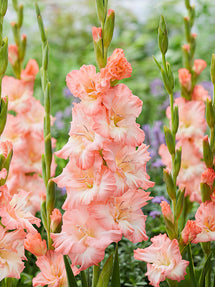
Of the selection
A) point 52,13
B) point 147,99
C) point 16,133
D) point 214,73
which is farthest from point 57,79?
point 214,73

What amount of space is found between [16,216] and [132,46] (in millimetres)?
3371

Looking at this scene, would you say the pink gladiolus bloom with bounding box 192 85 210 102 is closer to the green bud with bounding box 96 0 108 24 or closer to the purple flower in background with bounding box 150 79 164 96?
the green bud with bounding box 96 0 108 24

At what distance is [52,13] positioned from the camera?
479 centimetres

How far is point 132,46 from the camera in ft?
13.3

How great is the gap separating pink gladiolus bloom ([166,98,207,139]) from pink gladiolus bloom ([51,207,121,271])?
57cm

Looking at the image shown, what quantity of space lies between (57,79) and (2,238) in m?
2.61

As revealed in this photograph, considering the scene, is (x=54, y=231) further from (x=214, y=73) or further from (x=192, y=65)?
(x=192, y=65)

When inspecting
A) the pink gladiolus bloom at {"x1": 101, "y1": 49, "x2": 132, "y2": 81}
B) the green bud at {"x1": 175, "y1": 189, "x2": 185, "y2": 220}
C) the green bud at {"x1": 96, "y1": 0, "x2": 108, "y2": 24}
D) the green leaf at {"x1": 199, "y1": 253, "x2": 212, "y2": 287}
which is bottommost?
the green leaf at {"x1": 199, "y1": 253, "x2": 212, "y2": 287}

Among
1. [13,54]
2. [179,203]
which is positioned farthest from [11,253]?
[13,54]

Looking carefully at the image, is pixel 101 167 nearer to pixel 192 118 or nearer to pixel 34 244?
pixel 34 244

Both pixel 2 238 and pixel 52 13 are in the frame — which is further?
pixel 52 13

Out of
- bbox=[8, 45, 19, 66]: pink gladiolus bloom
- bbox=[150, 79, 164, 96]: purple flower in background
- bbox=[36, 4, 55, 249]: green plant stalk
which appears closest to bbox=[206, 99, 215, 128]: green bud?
bbox=[36, 4, 55, 249]: green plant stalk

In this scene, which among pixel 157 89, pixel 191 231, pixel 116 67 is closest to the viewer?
pixel 116 67

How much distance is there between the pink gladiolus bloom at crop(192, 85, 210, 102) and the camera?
132 centimetres
